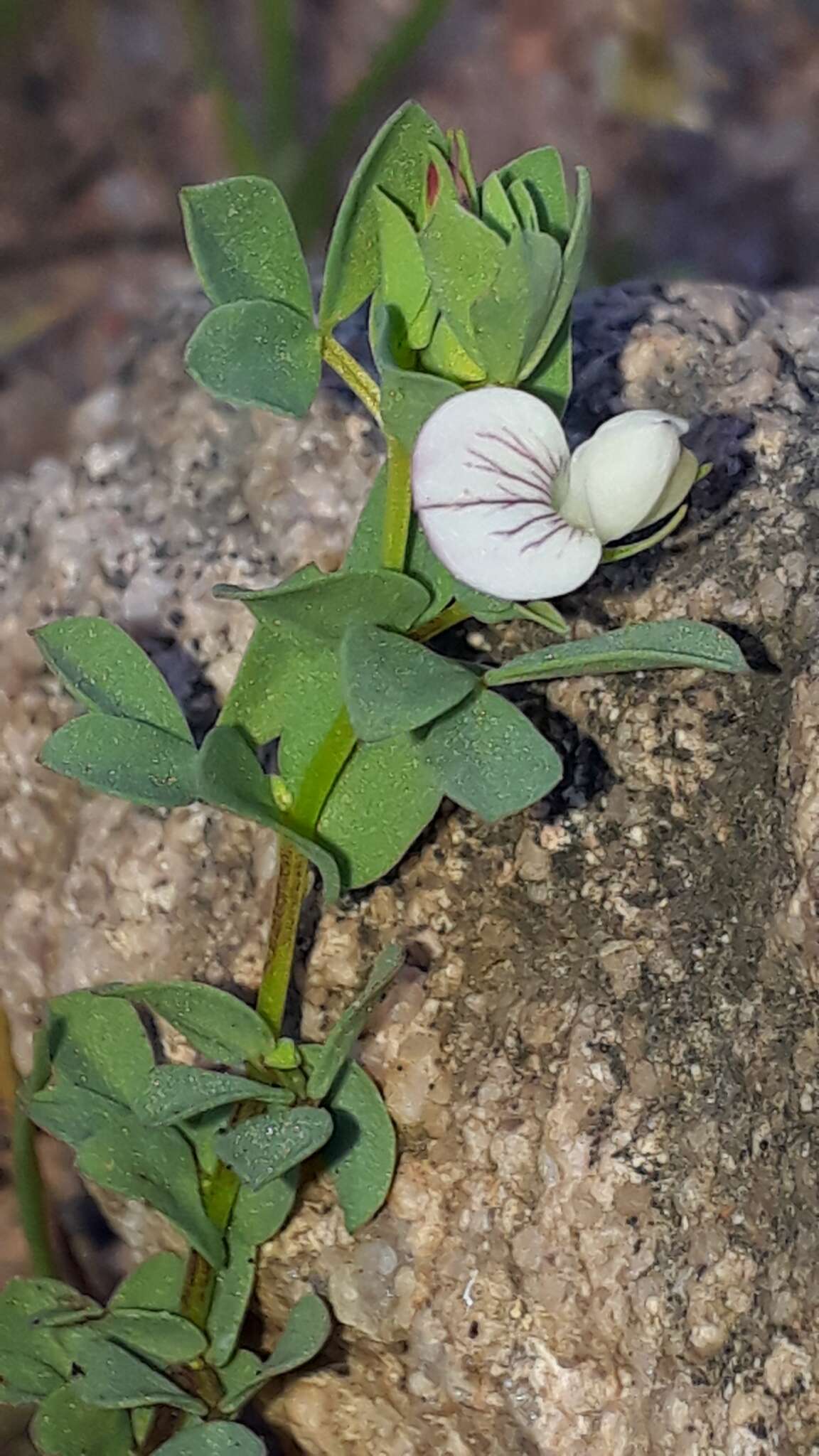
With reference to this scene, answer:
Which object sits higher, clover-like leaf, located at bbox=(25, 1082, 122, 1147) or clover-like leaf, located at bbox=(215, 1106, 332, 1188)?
clover-like leaf, located at bbox=(215, 1106, 332, 1188)

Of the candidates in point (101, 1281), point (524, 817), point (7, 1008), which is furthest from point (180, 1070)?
point (101, 1281)

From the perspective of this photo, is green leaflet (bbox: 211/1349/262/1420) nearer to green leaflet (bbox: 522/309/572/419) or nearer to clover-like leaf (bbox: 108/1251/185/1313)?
clover-like leaf (bbox: 108/1251/185/1313)

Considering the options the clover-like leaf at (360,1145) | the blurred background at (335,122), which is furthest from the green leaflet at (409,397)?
the blurred background at (335,122)

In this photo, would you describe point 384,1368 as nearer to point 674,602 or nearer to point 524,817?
point 524,817

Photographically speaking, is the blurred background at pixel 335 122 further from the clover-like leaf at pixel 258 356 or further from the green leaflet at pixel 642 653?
the green leaflet at pixel 642 653

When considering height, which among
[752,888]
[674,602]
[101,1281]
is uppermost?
[674,602]

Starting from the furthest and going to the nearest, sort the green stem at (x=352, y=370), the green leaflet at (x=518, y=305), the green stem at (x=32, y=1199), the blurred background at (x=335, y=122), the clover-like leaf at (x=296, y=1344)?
1. the blurred background at (x=335, y=122)
2. the green stem at (x=32, y=1199)
3. the clover-like leaf at (x=296, y=1344)
4. the green stem at (x=352, y=370)
5. the green leaflet at (x=518, y=305)

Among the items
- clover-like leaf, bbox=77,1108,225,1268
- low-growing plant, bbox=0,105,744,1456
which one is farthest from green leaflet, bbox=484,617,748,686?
clover-like leaf, bbox=77,1108,225,1268
